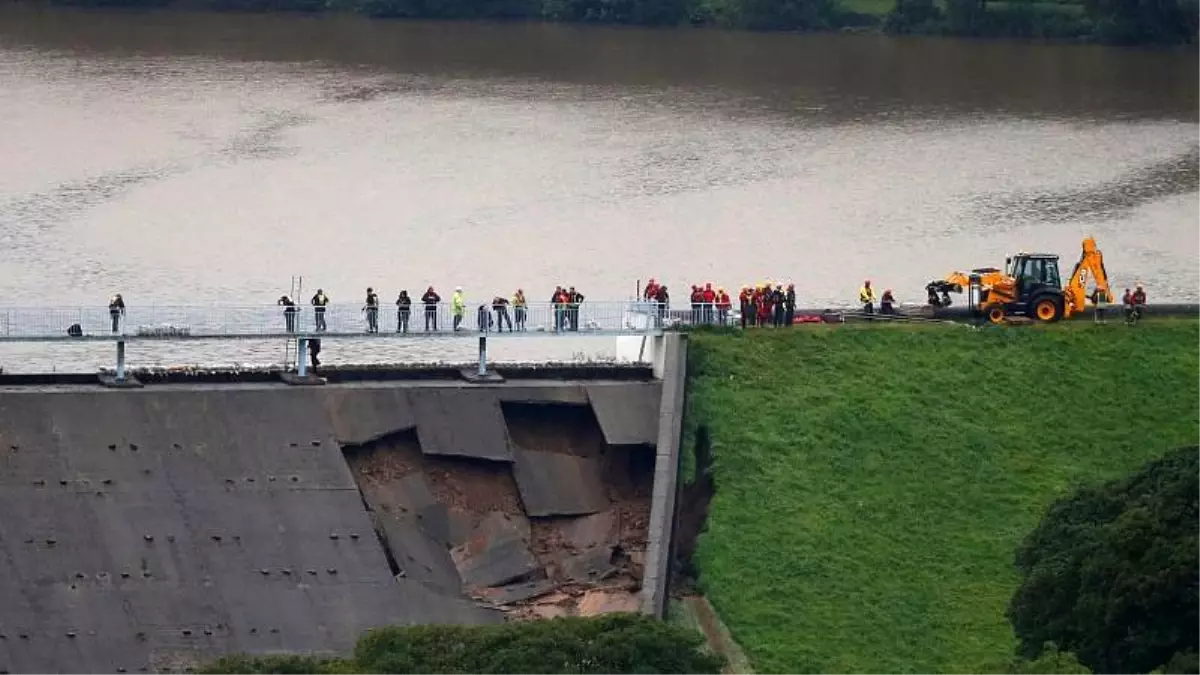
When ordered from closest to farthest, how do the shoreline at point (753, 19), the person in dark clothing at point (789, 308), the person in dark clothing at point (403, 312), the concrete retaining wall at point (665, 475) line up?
the concrete retaining wall at point (665, 475) → the person in dark clothing at point (403, 312) → the person in dark clothing at point (789, 308) → the shoreline at point (753, 19)

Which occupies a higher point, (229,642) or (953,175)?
(953,175)

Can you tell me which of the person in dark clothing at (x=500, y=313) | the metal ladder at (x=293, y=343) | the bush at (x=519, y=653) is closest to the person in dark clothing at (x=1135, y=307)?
the person in dark clothing at (x=500, y=313)

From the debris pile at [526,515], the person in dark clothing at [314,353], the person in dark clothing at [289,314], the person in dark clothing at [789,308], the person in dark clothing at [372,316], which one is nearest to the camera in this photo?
the debris pile at [526,515]

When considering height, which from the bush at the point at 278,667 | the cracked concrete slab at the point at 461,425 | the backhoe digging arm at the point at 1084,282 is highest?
the backhoe digging arm at the point at 1084,282

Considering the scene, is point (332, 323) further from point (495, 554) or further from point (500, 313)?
point (495, 554)

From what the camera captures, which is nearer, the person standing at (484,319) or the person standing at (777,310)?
the person standing at (484,319)

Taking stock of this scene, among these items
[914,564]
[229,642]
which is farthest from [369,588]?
[914,564]

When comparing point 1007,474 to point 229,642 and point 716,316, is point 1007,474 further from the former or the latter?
point 229,642

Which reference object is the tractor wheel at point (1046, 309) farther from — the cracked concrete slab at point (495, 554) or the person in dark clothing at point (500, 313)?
the cracked concrete slab at point (495, 554)
